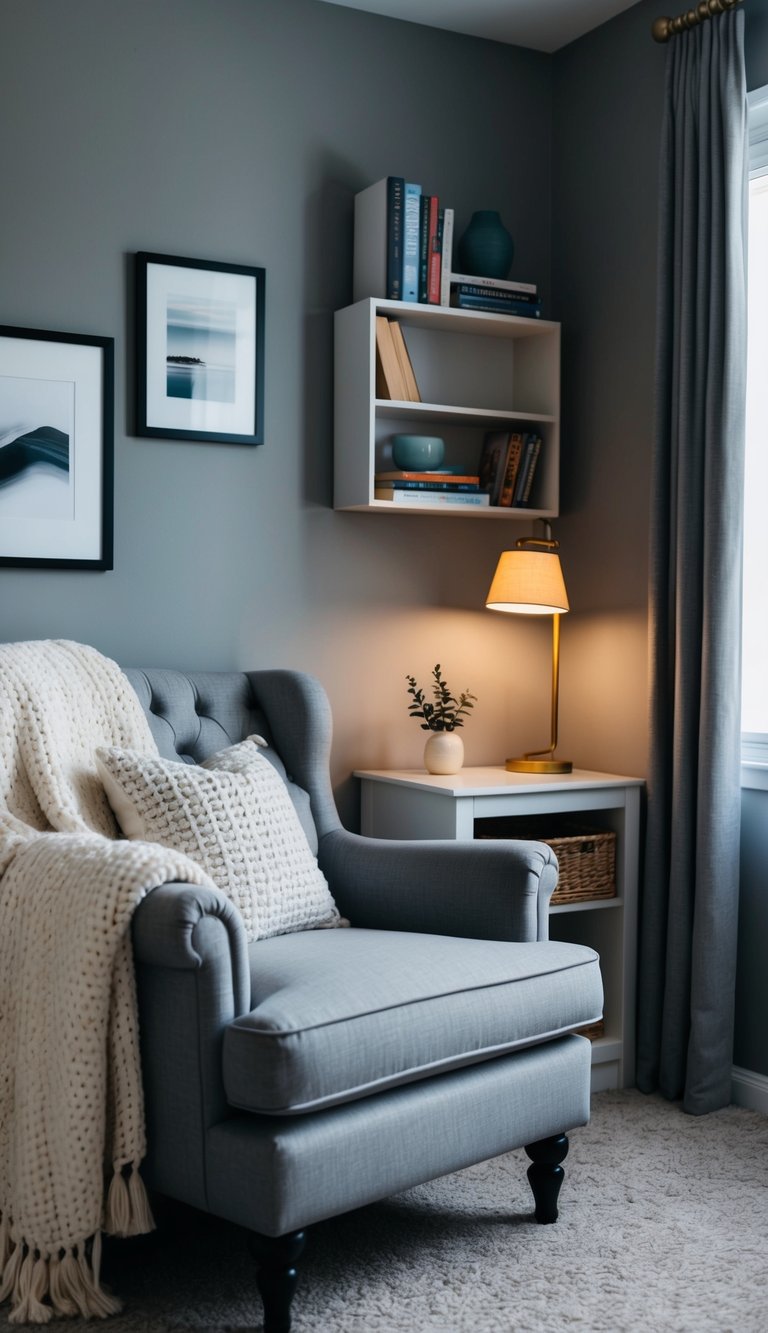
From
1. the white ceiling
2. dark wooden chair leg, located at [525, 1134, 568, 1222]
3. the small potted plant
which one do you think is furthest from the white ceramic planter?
the white ceiling

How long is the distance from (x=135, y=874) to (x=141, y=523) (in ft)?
4.09

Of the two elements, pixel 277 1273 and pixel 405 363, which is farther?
pixel 405 363

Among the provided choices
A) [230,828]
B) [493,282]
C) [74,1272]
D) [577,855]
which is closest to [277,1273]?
[74,1272]

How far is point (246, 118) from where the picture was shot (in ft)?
10.2

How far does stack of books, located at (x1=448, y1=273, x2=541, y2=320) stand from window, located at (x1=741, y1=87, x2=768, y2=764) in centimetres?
58

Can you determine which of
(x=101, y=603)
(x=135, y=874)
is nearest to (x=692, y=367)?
(x=101, y=603)

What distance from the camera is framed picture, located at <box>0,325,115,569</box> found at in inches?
111

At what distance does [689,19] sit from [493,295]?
2.45 feet

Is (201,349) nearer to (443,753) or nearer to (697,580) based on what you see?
(443,753)

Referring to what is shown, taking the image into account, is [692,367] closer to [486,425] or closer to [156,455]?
[486,425]

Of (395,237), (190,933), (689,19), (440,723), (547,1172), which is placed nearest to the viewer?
(190,933)

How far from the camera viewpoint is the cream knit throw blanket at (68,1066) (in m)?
1.91

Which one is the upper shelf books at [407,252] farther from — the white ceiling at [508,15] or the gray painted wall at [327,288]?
the white ceiling at [508,15]

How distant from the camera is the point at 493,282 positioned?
10.7 feet
